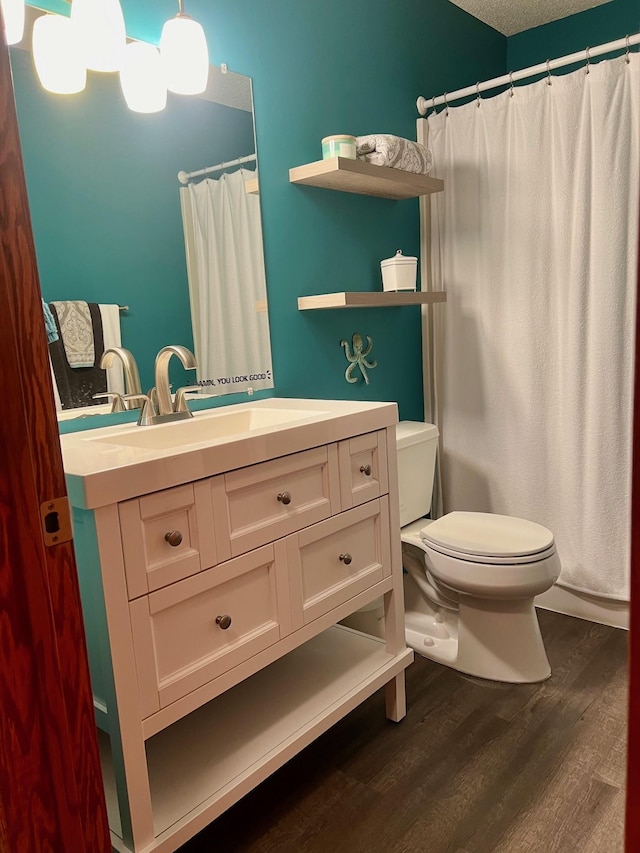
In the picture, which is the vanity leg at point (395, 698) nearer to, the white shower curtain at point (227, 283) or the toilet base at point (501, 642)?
the toilet base at point (501, 642)

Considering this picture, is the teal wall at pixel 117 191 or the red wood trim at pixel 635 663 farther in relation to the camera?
the teal wall at pixel 117 191

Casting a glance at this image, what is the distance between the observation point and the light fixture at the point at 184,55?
1.61m

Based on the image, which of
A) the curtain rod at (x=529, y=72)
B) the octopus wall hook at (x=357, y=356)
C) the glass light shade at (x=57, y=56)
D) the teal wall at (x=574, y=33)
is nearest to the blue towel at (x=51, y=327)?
the glass light shade at (x=57, y=56)

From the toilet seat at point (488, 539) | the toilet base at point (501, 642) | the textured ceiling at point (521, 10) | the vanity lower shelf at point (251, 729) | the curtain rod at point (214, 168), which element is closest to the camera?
the vanity lower shelf at point (251, 729)

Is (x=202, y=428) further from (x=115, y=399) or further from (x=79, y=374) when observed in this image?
(x=79, y=374)

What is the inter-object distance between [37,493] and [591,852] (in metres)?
1.42

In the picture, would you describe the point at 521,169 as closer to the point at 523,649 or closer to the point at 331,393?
the point at 331,393

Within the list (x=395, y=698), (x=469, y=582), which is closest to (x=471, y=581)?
(x=469, y=582)

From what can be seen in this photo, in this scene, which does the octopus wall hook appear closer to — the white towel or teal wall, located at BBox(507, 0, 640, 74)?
the white towel

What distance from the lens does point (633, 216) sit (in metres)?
2.21

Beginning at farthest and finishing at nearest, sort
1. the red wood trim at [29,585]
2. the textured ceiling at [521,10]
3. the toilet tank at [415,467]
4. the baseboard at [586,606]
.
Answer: the textured ceiling at [521,10] < the baseboard at [586,606] < the toilet tank at [415,467] < the red wood trim at [29,585]

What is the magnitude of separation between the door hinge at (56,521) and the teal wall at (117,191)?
872mm

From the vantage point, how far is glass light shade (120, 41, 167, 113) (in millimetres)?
1637

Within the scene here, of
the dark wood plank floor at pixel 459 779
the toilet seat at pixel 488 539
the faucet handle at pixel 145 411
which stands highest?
the faucet handle at pixel 145 411
